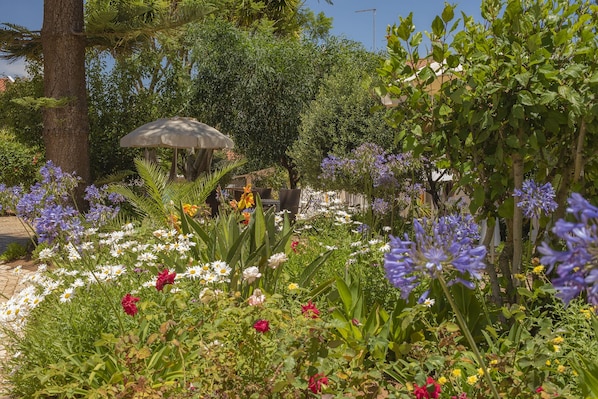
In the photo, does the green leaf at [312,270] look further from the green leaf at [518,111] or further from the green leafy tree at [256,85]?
the green leafy tree at [256,85]

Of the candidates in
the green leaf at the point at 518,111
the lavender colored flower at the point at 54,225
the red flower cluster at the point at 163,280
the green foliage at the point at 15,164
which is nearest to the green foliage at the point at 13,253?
the lavender colored flower at the point at 54,225

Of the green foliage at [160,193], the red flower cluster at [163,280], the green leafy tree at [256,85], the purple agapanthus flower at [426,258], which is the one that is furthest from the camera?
the green leafy tree at [256,85]

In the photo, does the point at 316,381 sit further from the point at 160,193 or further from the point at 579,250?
the point at 160,193

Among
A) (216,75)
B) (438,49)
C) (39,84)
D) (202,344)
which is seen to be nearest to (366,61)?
(216,75)

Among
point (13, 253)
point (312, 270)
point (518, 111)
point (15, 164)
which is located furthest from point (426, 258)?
point (15, 164)

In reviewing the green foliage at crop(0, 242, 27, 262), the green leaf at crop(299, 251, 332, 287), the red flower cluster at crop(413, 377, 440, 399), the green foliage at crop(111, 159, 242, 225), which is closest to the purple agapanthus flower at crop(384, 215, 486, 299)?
the red flower cluster at crop(413, 377, 440, 399)

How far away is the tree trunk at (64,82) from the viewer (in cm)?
962

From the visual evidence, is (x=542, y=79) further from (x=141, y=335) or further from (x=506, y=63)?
(x=141, y=335)

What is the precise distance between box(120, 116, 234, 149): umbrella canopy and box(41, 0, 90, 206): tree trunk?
52.2 inches

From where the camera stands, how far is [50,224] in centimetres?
354

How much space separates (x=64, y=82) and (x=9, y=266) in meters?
3.09

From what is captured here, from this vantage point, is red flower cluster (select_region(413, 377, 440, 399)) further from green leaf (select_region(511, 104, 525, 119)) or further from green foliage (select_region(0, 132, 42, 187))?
green foliage (select_region(0, 132, 42, 187))

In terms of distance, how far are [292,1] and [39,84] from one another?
39.2 feet

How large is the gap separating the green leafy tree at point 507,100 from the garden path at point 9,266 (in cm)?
272
